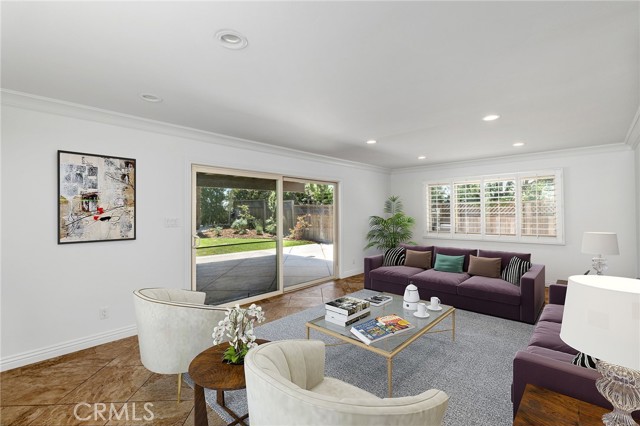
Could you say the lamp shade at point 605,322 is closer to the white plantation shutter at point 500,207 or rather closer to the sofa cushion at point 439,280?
the sofa cushion at point 439,280

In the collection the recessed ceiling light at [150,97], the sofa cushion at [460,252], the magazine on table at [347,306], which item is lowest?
the magazine on table at [347,306]

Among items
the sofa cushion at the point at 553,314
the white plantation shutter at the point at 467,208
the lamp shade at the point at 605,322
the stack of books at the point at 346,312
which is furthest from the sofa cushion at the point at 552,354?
the white plantation shutter at the point at 467,208

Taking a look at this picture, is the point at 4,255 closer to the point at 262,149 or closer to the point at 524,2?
the point at 262,149

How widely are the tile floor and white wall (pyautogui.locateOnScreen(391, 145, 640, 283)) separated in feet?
19.6

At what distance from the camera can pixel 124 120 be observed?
129 inches

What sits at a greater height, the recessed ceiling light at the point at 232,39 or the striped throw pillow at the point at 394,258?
the recessed ceiling light at the point at 232,39

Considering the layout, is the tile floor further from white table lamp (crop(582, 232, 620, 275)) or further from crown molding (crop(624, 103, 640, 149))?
crown molding (crop(624, 103, 640, 149))

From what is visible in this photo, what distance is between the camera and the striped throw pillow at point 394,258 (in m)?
5.33

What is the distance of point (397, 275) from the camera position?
15.4 ft

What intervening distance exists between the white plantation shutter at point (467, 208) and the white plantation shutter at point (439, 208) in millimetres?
189

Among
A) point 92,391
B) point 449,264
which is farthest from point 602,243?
point 92,391

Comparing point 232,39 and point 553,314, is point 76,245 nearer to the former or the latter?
point 232,39

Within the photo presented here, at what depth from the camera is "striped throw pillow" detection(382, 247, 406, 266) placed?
533cm

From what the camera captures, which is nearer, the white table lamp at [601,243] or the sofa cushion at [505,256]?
the white table lamp at [601,243]
